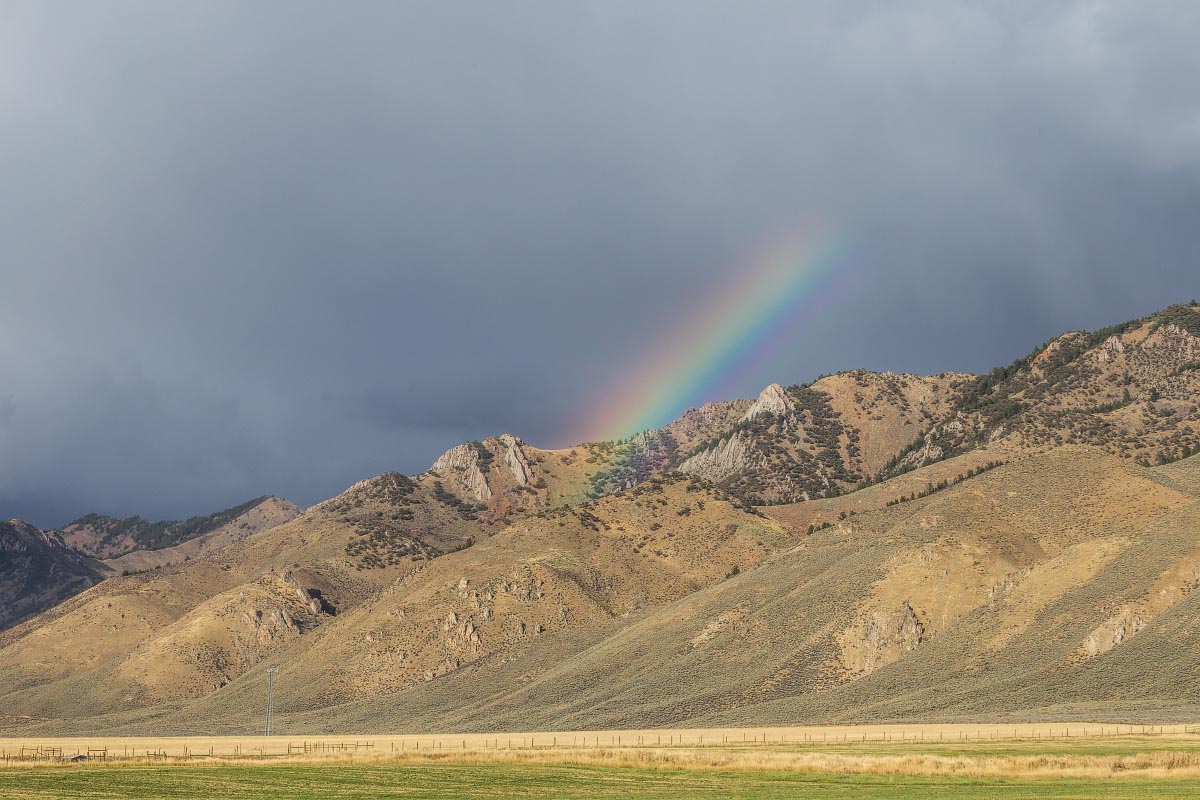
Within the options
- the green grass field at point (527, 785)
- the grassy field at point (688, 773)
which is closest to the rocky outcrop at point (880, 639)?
the grassy field at point (688, 773)

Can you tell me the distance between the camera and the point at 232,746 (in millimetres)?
122062

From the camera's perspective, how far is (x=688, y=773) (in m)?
69.1

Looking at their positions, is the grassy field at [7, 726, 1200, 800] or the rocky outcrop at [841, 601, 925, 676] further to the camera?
the rocky outcrop at [841, 601, 925, 676]

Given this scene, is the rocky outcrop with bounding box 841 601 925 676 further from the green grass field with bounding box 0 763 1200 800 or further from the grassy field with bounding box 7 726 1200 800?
the green grass field with bounding box 0 763 1200 800

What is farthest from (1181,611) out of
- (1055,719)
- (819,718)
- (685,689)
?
(685,689)

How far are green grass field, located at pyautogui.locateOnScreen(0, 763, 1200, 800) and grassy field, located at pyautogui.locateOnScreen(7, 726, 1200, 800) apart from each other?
10 cm

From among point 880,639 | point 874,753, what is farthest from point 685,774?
point 880,639

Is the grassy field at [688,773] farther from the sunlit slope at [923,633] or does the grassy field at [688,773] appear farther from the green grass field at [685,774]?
the sunlit slope at [923,633]

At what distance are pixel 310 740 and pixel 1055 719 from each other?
82.2 m

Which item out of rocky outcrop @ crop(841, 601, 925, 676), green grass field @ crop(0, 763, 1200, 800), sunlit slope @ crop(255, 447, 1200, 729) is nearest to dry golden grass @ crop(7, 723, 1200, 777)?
green grass field @ crop(0, 763, 1200, 800)

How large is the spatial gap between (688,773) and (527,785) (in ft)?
40.2

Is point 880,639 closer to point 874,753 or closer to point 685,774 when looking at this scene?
point 874,753

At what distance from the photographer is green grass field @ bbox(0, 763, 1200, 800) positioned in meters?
54.6

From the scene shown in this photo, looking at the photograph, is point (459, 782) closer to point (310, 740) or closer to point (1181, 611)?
point (310, 740)
